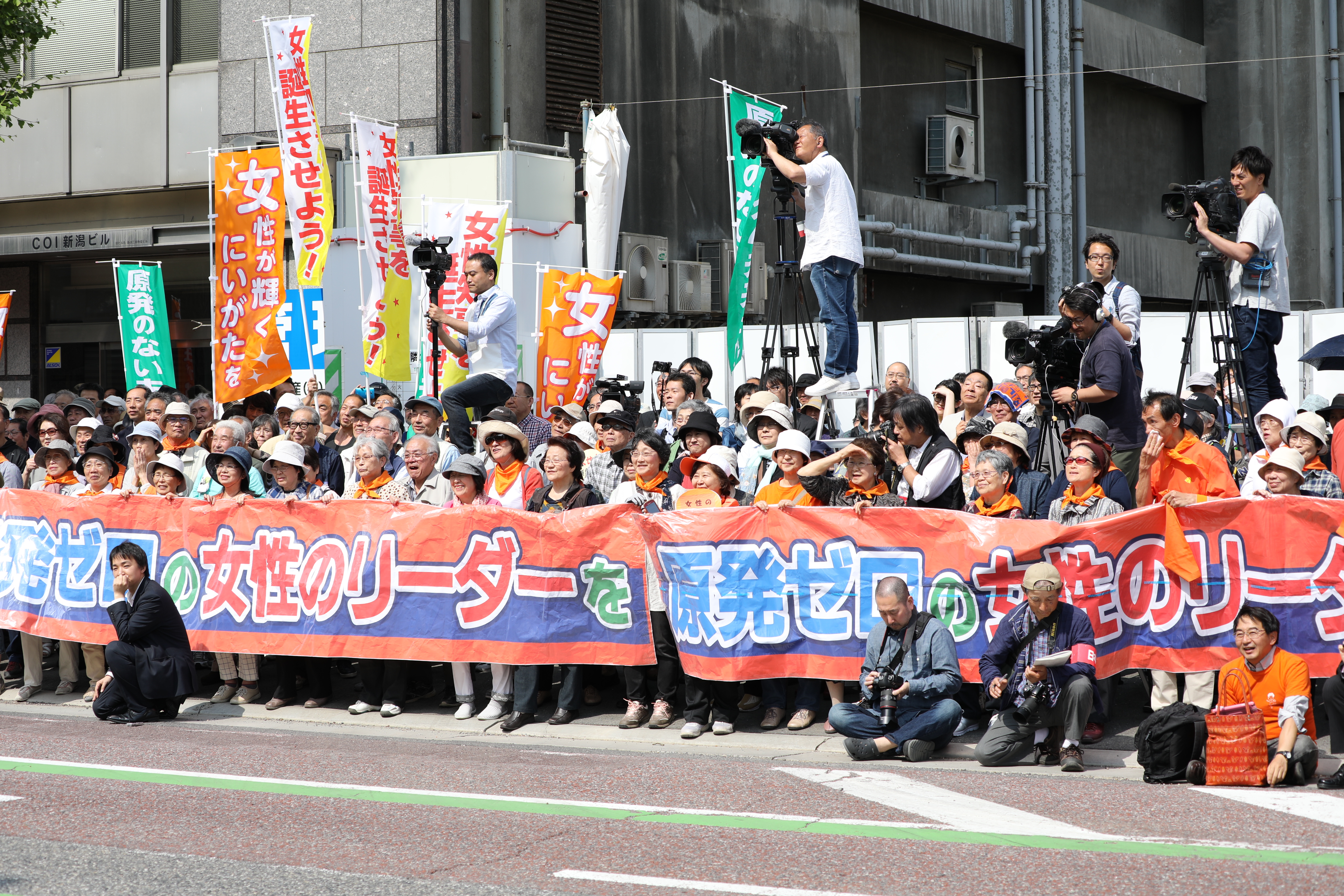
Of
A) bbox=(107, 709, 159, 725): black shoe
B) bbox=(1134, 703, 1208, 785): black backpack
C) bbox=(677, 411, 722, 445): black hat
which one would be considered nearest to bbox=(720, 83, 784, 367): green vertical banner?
bbox=(677, 411, 722, 445): black hat

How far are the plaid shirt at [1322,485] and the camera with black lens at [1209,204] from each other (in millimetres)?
1959

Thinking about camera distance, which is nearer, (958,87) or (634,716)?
(634,716)

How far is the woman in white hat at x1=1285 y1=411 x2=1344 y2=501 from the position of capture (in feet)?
29.3

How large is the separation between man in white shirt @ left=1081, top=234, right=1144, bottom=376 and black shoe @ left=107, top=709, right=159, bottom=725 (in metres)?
7.11

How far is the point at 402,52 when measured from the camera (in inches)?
793

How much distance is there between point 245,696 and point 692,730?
3722mm

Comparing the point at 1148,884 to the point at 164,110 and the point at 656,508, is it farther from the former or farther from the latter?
the point at 164,110

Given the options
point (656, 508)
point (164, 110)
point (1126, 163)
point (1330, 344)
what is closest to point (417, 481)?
point (656, 508)

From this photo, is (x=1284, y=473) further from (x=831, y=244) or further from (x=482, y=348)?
(x=482, y=348)

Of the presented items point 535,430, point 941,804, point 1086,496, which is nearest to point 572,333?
point 535,430

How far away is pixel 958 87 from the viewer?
93.9 feet

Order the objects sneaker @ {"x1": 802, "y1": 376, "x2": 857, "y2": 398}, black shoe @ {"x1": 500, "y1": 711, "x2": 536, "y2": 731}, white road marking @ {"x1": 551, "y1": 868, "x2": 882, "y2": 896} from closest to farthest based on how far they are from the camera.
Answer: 1. white road marking @ {"x1": 551, "y1": 868, "x2": 882, "y2": 896}
2. black shoe @ {"x1": 500, "y1": 711, "x2": 536, "y2": 731}
3. sneaker @ {"x1": 802, "y1": 376, "x2": 857, "y2": 398}

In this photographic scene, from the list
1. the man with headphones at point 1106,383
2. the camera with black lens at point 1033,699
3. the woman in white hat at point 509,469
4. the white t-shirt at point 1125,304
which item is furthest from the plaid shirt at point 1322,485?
the woman in white hat at point 509,469

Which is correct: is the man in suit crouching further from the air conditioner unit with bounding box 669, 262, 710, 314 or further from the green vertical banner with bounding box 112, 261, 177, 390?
the air conditioner unit with bounding box 669, 262, 710, 314
